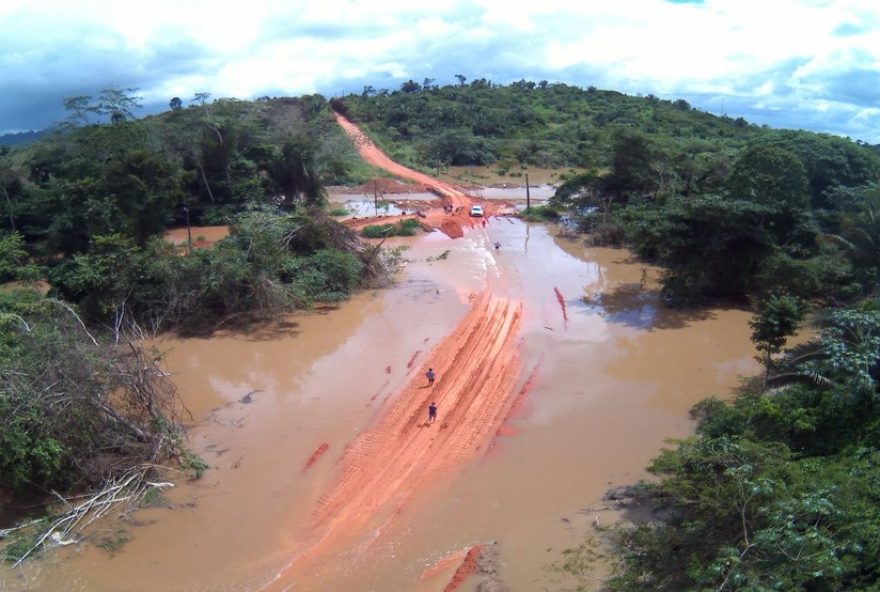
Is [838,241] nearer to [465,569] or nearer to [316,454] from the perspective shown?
[465,569]

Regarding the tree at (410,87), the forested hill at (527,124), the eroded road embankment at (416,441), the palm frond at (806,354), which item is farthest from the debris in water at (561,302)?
the tree at (410,87)

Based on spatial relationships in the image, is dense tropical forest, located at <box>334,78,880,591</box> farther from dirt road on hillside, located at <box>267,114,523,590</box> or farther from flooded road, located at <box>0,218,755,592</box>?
dirt road on hillside, located at <box>267,114,523,590</box>

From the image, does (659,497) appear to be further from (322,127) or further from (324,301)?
(322,127)

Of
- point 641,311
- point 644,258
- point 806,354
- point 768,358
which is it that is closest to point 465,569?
point 806,354

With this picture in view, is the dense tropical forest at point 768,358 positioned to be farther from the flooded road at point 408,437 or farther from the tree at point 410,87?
the tree at point 410,87

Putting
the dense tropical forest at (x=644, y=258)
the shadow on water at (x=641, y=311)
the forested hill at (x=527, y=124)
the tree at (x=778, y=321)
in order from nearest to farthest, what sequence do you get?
the dense tropical forest at (x=644, y=258)
the tree at (x=778, y=321)
the shadow on water at (x=641, y=311)
the forested hill at (x=527, y=124)

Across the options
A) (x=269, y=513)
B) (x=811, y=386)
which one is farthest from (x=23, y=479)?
(x=811, y=386)

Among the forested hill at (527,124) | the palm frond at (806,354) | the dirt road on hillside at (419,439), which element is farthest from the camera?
the forested hill at (527,124)

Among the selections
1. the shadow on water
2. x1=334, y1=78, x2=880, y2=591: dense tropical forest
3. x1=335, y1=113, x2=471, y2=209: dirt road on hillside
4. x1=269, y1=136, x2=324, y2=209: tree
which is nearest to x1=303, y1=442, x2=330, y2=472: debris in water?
x1=334, y1=78, x2=880, y2=591: dense tropical forest
